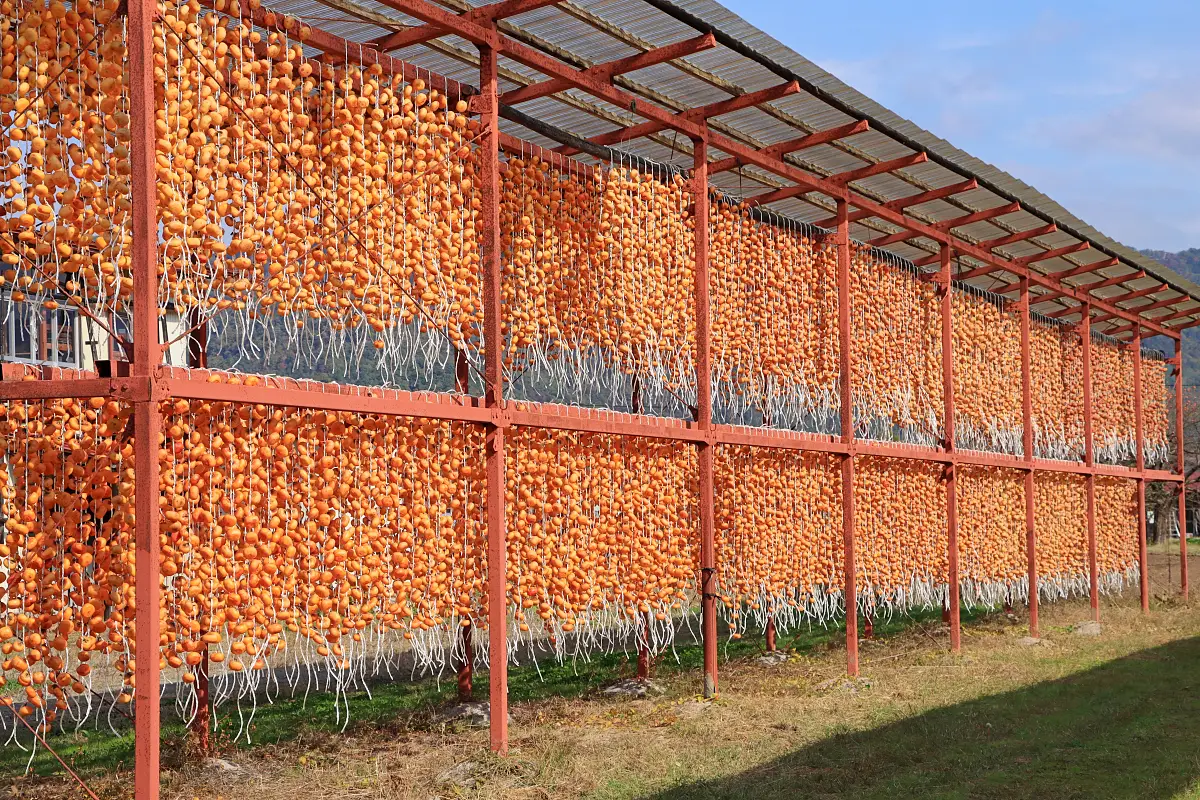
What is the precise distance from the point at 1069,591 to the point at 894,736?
1421 cm

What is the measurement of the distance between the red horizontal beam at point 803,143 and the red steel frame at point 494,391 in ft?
0.10

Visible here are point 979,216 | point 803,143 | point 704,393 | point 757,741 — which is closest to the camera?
point 757,741

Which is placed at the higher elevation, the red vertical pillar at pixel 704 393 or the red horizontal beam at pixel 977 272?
the red horizontal beam at pixel 977 272

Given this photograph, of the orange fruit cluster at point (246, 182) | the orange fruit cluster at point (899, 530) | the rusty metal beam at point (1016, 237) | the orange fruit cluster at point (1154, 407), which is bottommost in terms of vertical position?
the orange fruit cluster at point (899, 530)

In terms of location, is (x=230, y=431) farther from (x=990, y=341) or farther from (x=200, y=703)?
(x=990, y=341)

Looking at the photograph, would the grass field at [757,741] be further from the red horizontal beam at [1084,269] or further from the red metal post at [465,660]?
the red horizontal beam at [1084,269]

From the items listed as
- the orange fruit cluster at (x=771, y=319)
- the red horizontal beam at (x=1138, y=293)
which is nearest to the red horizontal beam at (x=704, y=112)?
the orange fruit cluster at (x=771, y=319)

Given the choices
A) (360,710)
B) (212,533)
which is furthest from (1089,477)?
(212,533)

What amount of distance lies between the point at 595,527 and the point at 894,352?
628 cm

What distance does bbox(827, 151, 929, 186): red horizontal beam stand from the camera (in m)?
11.7

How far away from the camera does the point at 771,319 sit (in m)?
12.1

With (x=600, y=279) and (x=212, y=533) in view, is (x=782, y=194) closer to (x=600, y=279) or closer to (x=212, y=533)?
(x=600, y=279)

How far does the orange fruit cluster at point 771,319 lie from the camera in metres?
11.4

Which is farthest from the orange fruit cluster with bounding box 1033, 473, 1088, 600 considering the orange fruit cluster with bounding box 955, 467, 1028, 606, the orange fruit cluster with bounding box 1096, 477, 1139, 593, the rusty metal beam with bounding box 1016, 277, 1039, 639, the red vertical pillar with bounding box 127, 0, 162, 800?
the red vertical pillar with bounding box 127, 0, 162, 800
